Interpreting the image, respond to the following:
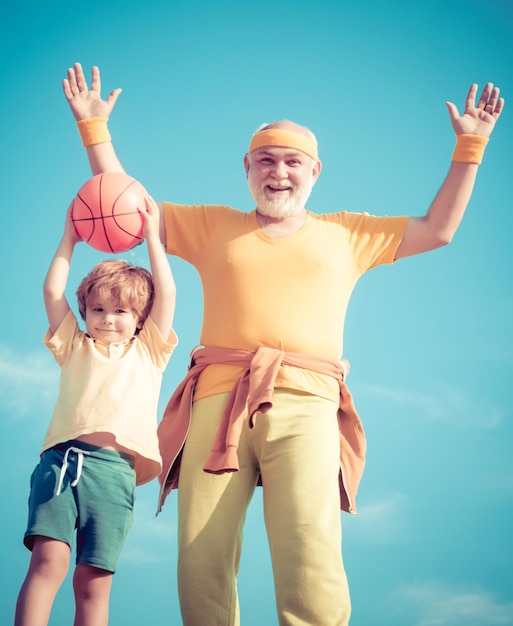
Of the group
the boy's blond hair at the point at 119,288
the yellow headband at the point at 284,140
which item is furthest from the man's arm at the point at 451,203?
the boy's blond hair at the point at 119,288

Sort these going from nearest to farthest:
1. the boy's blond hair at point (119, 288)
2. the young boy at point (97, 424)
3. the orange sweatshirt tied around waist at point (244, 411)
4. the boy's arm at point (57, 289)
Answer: the young boy at point (97, 424) → the orange sweatshirt tied around waist at point (244, 411) → the boy's arm at point (57, 289) → the boy's blond hair at point (119, 288)

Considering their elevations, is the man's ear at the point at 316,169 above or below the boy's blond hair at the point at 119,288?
above

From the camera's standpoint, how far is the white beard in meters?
5.39

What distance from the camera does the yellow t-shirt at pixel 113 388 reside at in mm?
4680

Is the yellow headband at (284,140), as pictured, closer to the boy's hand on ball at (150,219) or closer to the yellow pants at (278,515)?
the boy's hand on ball at (150,219)

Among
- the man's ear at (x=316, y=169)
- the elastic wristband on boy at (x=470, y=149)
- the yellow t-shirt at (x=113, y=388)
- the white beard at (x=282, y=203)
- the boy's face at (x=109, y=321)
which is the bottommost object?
the yellow t-shirt at (x=113, y=388)

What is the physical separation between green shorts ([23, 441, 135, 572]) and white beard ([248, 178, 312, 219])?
1656 millimetres

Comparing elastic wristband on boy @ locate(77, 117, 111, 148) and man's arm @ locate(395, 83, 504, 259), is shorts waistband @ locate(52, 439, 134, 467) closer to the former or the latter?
elastic wristband on boy @ locate(77, 117, 111, 148)

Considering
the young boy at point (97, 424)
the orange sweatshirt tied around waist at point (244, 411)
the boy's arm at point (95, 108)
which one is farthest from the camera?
the boy's arm at point (95, 108)

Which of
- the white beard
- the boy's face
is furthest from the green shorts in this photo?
the white beard

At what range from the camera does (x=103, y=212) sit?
5.05 meters

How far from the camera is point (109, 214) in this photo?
5.05 meters

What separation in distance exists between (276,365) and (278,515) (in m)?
0.77

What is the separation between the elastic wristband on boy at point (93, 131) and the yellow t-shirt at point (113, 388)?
3.81ft
